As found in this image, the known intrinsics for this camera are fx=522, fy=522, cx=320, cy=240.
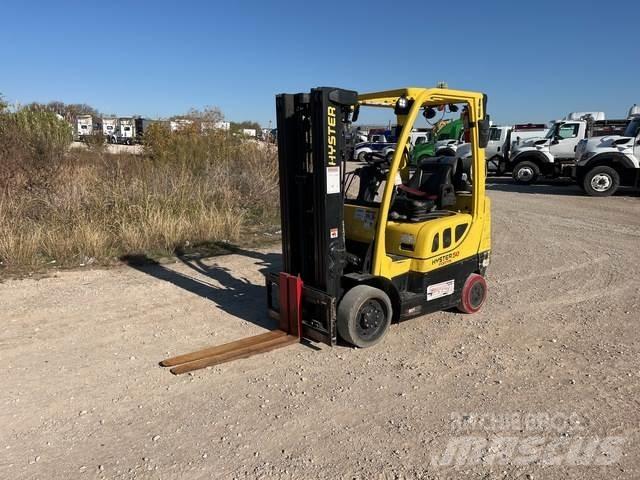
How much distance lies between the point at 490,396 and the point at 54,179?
999 centimetres

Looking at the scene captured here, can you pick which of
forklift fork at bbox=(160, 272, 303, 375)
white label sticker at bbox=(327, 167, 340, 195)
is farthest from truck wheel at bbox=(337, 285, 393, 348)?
white label sticker at bbox=(327, 167, 340, 195)

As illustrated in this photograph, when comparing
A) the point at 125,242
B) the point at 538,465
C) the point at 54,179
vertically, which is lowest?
the point at 538,465

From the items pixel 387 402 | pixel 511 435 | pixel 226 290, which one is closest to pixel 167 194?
pixel 226 290

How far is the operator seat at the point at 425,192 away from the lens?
5.18 m

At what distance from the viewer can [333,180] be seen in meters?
4.48

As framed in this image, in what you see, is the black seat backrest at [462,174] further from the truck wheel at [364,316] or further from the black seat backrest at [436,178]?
the truck wheel at [364,316]

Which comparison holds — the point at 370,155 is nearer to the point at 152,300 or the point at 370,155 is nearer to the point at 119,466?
the point at 152,300

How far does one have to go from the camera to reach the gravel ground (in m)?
3.12

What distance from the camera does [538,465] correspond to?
3.07 metres

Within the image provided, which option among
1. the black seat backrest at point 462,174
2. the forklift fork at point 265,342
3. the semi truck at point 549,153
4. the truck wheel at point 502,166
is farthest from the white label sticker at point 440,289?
the truck wheel at point 502,166

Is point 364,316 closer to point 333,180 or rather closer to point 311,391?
point 311,391

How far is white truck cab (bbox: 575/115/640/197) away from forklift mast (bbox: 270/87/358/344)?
46.7 ft

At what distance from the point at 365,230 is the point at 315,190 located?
844 mm

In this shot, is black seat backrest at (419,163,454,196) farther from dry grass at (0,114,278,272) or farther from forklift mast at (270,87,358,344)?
dry grass at (0,114,278,272)
